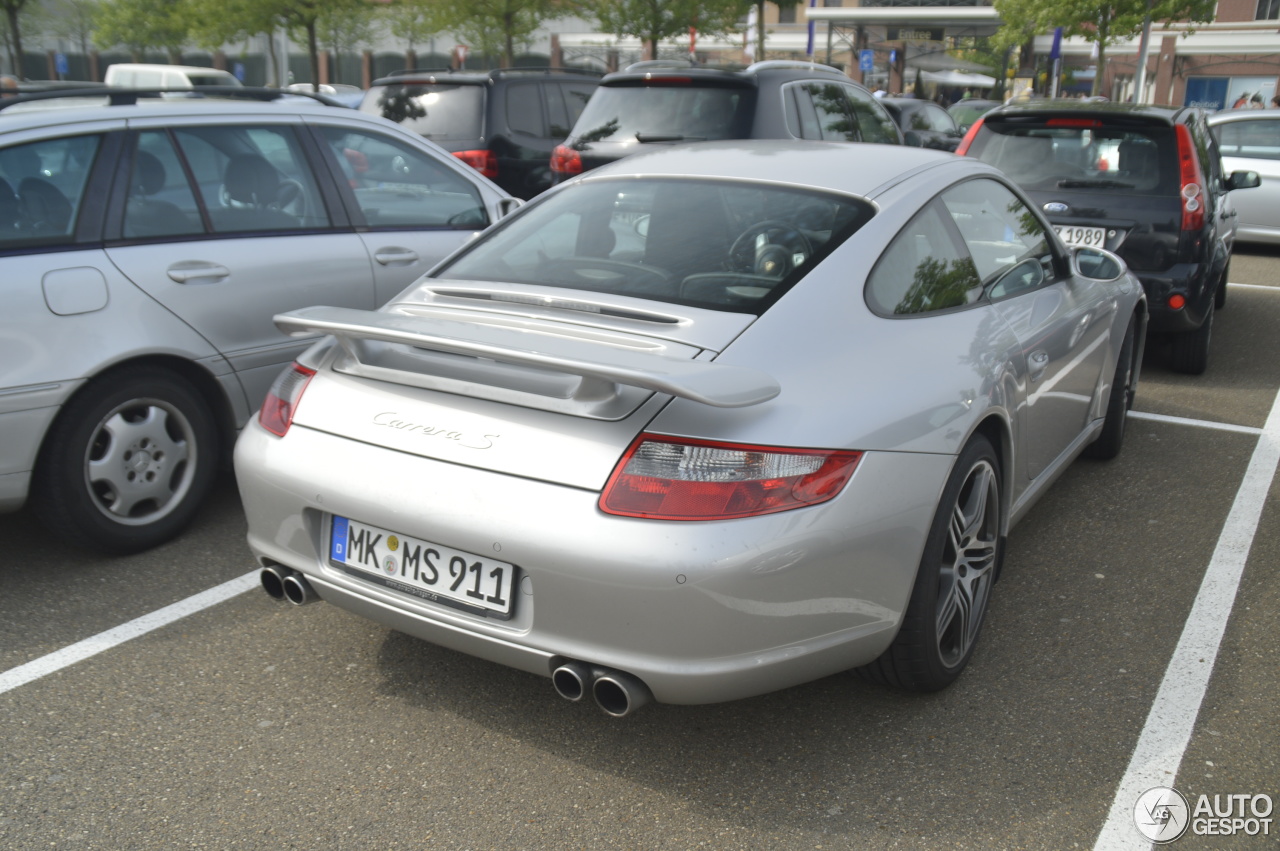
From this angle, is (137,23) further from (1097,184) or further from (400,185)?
(1097,184)

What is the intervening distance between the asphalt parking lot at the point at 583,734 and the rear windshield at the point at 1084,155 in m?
3.24

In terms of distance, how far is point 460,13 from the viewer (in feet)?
68.9

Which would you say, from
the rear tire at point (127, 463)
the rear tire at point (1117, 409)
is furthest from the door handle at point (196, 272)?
the rear tire at point (1117, 409)

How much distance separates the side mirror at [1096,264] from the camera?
14.8 ft

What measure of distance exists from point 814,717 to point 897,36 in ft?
182

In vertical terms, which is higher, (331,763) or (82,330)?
(82,330)

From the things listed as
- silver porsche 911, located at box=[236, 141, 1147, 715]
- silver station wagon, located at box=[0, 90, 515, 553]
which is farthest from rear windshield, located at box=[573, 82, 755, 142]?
silver porsche 911, located at box=[236, 141, 1147, 715]

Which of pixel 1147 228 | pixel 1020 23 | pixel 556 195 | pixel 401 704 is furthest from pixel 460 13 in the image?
pixel 401 704

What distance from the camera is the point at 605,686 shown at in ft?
8.17

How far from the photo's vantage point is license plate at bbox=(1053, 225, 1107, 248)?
6.54 metres

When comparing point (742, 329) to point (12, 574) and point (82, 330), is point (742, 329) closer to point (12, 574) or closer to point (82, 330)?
point (82, 330)

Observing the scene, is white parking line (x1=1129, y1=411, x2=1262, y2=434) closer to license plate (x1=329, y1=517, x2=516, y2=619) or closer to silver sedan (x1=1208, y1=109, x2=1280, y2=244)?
license plate (x1=329, y1=517, x2=516, y2=619)

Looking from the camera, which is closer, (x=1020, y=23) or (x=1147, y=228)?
(x=1147, y=228)

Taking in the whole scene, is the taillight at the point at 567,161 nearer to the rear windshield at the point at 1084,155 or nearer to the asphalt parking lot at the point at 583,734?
the rear windshield at the point at 1084,155
